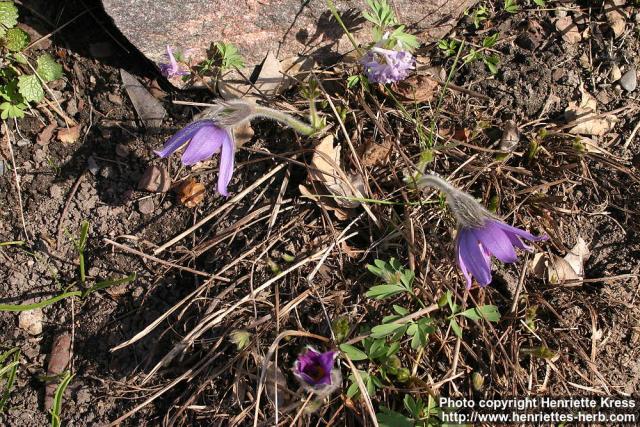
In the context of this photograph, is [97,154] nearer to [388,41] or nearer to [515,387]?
[388,41]

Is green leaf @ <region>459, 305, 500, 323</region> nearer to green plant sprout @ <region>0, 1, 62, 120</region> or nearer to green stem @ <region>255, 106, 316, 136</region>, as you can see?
green stem @ <region>255, 106, 316, 136</region>

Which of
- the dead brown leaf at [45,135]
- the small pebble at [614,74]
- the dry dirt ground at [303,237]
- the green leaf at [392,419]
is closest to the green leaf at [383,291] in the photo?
the dry dirt ground at [303,237]

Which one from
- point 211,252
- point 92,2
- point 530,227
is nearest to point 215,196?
point 211,252

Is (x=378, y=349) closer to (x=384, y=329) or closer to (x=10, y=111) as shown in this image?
(x=384, y=329)

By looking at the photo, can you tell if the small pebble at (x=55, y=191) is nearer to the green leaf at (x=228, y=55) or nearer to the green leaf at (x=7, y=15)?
the green leaf at (x=7, y=15)

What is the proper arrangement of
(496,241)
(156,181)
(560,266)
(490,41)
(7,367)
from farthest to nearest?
(490,41)
(156,181)
(560,266)
(7,367)
(496,241)

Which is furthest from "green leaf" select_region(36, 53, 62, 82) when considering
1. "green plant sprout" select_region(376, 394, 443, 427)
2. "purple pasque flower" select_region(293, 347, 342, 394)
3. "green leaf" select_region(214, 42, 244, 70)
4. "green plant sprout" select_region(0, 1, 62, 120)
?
"green plant sprout" select_region(376, 394, 443, 427)

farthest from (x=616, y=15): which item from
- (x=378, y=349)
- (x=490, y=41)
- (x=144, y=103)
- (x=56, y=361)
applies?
(x=56, y=361)
